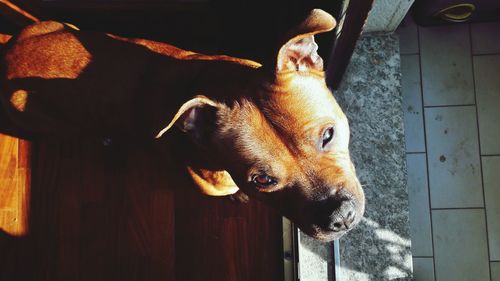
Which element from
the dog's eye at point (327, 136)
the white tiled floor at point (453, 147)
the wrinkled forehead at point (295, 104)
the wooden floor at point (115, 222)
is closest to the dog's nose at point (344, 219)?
the dog's eye at point (327, 136)

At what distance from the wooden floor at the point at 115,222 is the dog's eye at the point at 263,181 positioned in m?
1.22

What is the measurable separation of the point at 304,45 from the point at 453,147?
201cm

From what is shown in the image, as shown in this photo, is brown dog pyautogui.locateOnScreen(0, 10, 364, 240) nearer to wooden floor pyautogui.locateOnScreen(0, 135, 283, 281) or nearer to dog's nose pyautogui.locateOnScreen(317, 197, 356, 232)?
dog's nose pyautogui.locateOnScreen(317, 197, 356, 232)

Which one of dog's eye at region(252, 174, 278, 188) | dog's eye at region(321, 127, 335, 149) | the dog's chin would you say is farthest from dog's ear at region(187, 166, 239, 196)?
dog's eye at region(321, 127, 335, 149)

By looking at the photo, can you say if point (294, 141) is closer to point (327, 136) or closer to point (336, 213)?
point (327, 136)

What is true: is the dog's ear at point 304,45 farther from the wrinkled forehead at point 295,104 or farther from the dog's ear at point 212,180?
the dog's ear at point 212,180

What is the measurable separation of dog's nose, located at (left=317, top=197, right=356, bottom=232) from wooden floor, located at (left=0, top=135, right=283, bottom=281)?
126 centimetres

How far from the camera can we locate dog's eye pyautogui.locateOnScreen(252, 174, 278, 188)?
2209 mm

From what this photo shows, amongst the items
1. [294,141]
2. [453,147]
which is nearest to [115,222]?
[294,141]

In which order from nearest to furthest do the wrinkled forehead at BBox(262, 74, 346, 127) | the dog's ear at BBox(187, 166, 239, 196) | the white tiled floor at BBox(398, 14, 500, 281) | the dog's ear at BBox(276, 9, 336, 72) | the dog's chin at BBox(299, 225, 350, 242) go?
1. the dog's ear at BBox(276, 9, 336, 72)
2. the wrinkled forehead at BBox(262, 74, 346, 127)
3. the dog's chin at BBox(299, 225, 350, 242)
4. the dog's ear at BBox(187, 166, 239, 196)
5. the white tiled floor at BBox(398, 14, 500, 281)

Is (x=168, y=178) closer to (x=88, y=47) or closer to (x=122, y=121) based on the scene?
(x=122, y=121)

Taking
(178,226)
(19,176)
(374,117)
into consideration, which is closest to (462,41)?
(374,117)

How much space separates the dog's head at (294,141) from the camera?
2133 mm

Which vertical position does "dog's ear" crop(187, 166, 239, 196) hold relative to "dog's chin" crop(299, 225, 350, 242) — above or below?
above
